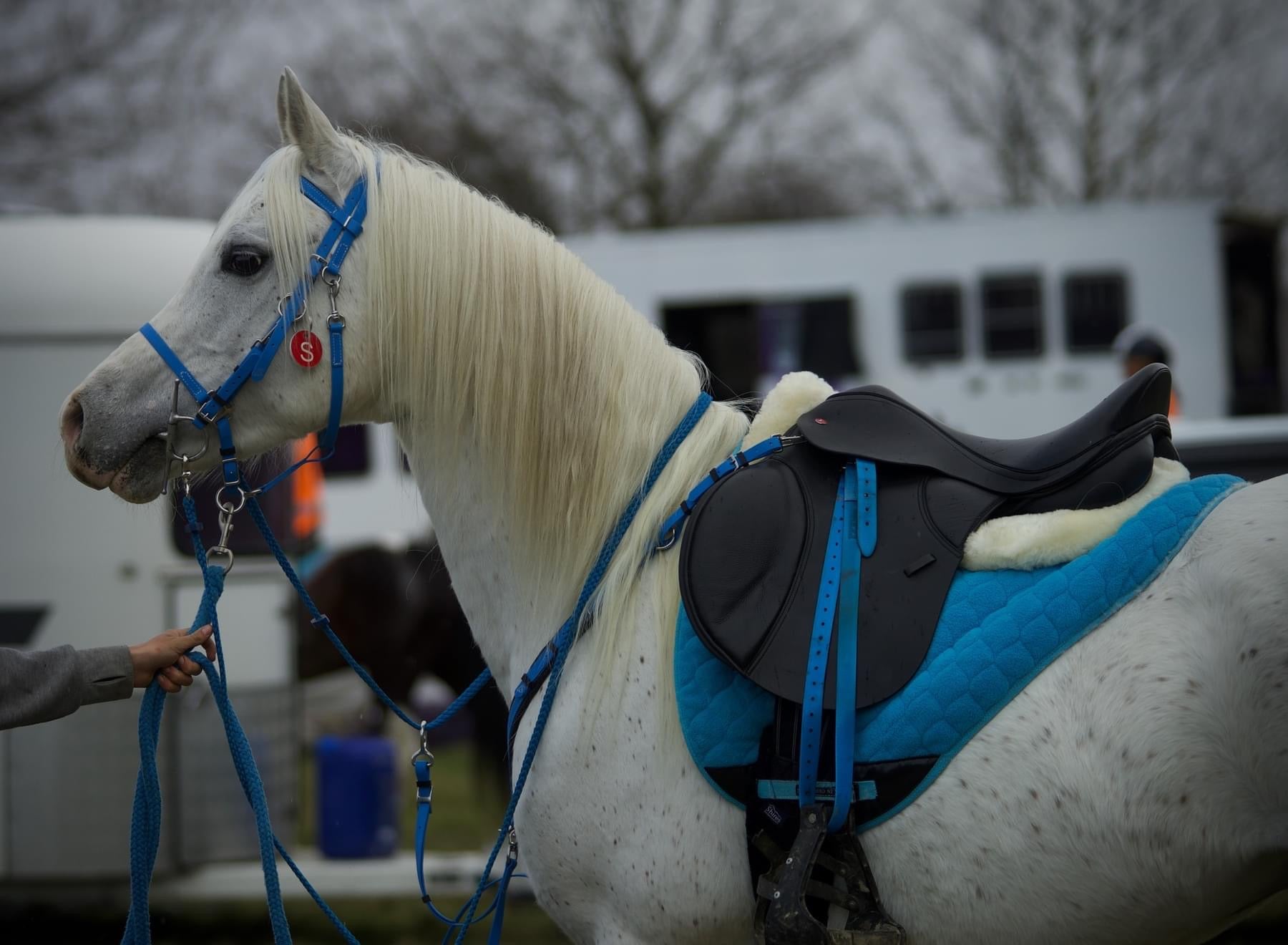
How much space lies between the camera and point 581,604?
203 centimetres

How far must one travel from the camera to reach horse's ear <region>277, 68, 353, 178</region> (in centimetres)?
199

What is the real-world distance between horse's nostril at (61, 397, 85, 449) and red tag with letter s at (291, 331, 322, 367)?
41 cm

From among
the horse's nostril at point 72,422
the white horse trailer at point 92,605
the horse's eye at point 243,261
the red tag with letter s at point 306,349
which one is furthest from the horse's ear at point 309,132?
the white horse trailer at point 92,605

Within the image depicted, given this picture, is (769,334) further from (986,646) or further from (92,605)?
(986,646)

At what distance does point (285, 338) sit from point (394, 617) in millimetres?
4627

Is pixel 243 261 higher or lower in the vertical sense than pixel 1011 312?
lower

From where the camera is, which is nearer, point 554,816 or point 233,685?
point 554,816

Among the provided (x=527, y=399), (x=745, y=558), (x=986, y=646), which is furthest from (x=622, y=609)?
(x=986, y=646)

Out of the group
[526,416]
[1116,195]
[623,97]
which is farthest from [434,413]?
[1116,195]

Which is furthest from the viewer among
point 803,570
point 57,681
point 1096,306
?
point 1096,306

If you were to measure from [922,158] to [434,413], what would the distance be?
1771 centimetres

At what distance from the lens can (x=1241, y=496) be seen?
1.78m

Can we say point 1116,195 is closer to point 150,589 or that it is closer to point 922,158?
point 922,158

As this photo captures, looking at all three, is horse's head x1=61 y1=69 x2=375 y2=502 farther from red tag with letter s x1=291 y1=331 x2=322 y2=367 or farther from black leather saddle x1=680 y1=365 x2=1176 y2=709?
black leather saddle x1=680 y1=365 x2=1176 y2=709
